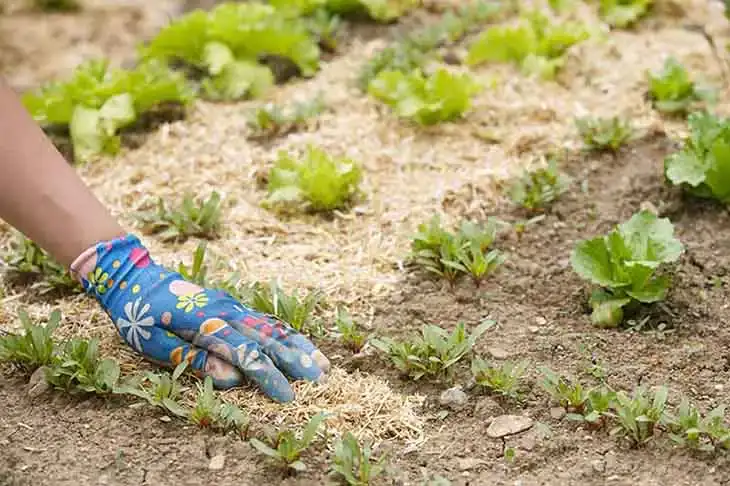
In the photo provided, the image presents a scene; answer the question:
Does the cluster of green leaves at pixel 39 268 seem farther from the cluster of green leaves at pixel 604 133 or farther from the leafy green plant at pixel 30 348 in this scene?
the cluster of green leaves at pixel 604 133

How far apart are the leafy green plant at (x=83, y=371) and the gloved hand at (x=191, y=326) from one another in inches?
3.5

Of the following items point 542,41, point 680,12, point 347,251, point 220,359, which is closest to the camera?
point 220,359

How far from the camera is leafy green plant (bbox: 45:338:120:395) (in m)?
2.26

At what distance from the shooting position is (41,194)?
2.33 m

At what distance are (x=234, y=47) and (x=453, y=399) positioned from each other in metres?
1.98

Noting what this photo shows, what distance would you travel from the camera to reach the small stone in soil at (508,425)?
2.15 meters

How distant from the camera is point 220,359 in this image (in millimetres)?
2281

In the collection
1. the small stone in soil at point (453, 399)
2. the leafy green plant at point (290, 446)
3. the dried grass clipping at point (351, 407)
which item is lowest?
the small stone in soil at point (453, 399)

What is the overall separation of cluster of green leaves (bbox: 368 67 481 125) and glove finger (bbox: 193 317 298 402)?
1272 millimetres

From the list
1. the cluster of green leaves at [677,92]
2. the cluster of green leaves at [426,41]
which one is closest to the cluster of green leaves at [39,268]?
the cluster of green leaves at [426,41]

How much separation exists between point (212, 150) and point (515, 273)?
1151 millimetres

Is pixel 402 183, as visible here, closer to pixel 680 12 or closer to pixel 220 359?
pixel 220 359

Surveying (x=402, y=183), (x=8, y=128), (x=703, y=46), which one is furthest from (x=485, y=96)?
(x=8, y=128)

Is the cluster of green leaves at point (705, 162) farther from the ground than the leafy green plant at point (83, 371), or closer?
closer
